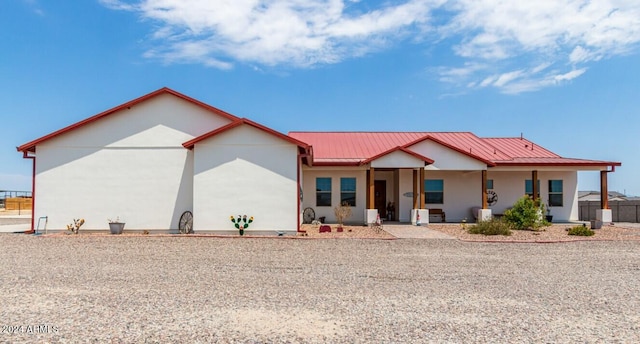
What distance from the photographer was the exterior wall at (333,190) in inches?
880

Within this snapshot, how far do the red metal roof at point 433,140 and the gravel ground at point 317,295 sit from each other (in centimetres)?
941

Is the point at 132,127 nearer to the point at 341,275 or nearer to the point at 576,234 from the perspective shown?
the point at 341,275

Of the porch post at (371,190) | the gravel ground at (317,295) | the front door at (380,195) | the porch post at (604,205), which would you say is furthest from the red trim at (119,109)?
the porch post at (604,205)

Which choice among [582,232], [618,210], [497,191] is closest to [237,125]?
[582,232]

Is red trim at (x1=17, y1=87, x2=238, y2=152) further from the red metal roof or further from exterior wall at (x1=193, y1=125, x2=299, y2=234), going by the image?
the red metal roof

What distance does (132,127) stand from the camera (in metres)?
17.2

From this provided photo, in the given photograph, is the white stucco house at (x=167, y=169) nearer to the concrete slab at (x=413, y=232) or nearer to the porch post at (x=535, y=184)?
the concrete slab at (x=413, y=232)

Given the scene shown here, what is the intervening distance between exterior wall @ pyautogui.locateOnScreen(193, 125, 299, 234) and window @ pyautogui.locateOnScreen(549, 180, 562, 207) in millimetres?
14576

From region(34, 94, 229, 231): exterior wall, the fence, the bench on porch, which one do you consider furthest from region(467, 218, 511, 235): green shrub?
the fence

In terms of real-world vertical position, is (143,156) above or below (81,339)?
above

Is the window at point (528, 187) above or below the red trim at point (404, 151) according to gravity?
below

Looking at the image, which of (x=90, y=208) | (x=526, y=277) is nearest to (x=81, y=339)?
(x=526, y=277)

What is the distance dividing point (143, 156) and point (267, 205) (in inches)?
197

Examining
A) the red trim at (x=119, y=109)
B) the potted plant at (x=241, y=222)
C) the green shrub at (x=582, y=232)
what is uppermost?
the red trim at (x=119, y=109)
